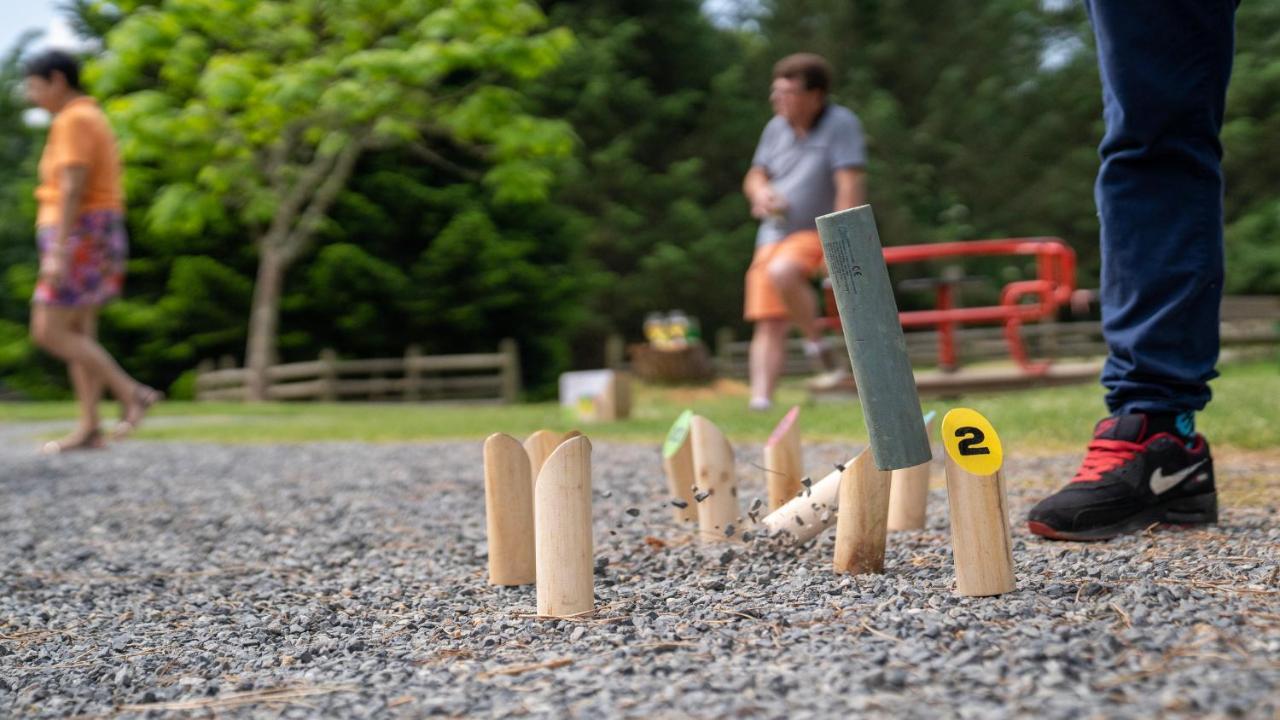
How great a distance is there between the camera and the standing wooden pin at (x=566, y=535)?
1674 millimetres

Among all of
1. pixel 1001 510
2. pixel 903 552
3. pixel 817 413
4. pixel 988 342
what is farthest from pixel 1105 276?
pixel 988 342

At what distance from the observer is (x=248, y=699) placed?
4.50ft

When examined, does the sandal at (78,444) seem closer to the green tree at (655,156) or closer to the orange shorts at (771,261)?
the orange shorts at (771,261)

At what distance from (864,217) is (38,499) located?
10.5 ft

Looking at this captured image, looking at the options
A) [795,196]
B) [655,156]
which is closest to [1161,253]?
[795,196]

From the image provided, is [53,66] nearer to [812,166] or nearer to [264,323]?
[812,166]

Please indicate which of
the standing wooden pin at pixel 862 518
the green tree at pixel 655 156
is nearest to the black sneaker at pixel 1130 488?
the standing wooden pin at pixel 862 518

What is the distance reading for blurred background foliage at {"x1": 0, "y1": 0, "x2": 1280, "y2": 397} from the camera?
13.6 meters

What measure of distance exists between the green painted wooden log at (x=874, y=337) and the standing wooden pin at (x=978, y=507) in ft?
0.18

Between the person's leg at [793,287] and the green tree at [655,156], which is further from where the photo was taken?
the green tree at [655,156]

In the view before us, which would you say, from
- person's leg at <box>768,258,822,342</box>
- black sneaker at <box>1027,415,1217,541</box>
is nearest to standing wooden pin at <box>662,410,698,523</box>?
black sneaker at <box>1027,415,1217,541</box>

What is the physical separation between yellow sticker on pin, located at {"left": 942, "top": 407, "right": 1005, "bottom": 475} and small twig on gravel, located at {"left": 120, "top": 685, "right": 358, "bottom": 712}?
843 millimetres

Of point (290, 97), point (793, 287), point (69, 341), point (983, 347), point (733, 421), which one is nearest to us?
point (69, 341)

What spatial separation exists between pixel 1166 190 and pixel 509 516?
134 centimetres
